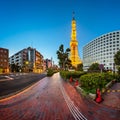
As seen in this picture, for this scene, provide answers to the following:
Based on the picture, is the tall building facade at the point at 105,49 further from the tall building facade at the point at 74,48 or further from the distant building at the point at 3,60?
the distant building at the point at 3,60

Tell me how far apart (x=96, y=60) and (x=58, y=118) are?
5377 inches

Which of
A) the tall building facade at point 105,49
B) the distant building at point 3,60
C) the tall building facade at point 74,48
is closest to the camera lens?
the distant building at point 3,60

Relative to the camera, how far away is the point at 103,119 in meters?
7.32

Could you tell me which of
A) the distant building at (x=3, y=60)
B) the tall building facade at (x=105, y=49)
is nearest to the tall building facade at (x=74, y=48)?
the tall building facade at (x=105, y=49)

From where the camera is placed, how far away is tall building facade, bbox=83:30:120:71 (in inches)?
4894

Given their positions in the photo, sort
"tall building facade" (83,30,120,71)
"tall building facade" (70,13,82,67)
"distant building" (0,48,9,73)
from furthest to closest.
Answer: "tall building facade" (83,30,120,71)
"tall building facade" (70,13,82,67)
"distant building" (0,48,9,73)

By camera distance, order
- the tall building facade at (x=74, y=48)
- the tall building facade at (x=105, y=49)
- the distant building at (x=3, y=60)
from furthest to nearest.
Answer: the tall building facade at (x=105, y=49)
the tall building facade at (x=74, y=48)
the distant building at (x=3, y=60)

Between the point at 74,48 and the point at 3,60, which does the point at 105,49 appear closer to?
the point at 74,48

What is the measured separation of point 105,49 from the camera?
433 ft

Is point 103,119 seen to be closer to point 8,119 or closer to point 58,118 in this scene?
point 58,118

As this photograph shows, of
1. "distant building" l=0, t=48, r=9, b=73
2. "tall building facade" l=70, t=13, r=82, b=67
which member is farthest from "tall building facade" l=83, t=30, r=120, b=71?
"distant building" l=0, t=48, r=9, b=73

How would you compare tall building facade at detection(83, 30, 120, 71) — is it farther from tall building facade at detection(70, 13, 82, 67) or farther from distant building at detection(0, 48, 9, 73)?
distant building at detection(0, 48, 9, 73)

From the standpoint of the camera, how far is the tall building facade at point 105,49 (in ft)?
408

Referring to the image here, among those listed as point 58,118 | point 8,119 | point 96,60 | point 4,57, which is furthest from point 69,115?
point 96,60
